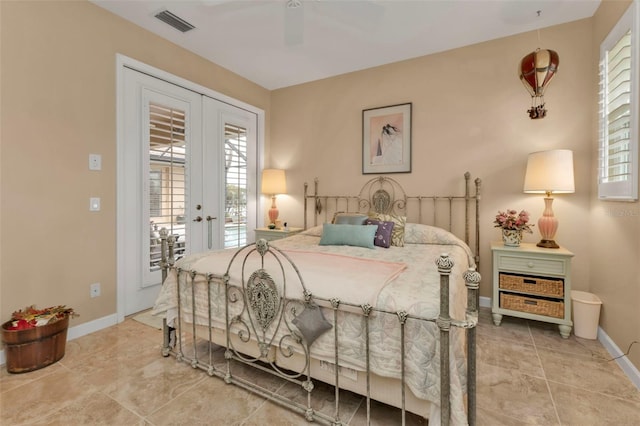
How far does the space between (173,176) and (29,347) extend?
1.87 m

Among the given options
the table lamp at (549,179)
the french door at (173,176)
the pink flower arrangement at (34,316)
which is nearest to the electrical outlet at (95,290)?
the french door at (173,176)

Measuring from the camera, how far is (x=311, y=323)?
1.55m

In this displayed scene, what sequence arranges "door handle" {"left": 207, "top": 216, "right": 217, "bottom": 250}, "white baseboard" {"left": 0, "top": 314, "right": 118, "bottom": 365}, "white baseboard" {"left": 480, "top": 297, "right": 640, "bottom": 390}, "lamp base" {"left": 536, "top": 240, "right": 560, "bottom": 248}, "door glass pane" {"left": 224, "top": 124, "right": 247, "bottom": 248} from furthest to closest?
"door glass pane" {"left": 224, "top": 124, "right": 247, "bottom": 248} → "door handle" {"left": 207, "top": 216, "right": 217, "bottom": 250} → "lamp base" {"left": 536, "top": 240, "right": 560, "bottom": 248} → "white baseboard" {"left": 0, "top": 314, "right": 118, "bottom": 365} → "white baseboard" {"left": 480, "top": 297, "right": 640, "bottom": 390}

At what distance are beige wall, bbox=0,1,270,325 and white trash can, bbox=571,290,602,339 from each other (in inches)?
165

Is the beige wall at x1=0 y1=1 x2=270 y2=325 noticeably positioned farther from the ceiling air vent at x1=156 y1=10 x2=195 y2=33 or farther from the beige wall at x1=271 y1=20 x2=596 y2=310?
the beige wall at x1=271 y1=20 x2=596 y2=310

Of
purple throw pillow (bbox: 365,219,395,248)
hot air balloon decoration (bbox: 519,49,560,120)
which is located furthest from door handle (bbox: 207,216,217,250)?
hot air balloon decoration (bbox: 519,49,560,120)

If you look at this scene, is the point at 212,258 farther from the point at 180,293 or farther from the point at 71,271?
the point at 71,271

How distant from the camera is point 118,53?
280 cm

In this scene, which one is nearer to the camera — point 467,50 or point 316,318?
point 316,318

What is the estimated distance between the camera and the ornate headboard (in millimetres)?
3332

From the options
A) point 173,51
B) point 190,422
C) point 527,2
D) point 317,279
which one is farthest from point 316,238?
point 527,2

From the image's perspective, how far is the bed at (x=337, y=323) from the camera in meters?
1.31

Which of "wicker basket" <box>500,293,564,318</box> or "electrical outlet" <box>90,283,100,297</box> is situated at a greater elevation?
"electrical outlet" <box>90,283,100,297</box>

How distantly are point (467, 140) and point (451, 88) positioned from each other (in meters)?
0.64
